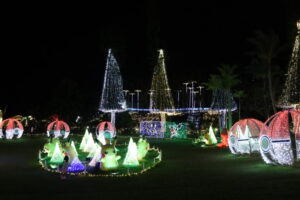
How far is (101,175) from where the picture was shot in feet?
51.8

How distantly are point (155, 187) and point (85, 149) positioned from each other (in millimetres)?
14870

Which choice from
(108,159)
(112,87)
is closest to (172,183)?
(108,159)

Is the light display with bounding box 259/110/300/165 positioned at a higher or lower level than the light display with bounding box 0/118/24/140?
lower

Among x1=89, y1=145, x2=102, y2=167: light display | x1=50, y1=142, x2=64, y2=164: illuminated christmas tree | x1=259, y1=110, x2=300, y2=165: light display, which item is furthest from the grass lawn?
x1=89, y1=145, x2=102, y2=167: light display

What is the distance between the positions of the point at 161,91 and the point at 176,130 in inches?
166

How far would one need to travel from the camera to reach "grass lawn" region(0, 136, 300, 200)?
11547mm

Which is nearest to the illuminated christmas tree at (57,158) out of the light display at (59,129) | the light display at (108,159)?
the light display at (108,159)

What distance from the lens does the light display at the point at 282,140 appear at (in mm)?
17125

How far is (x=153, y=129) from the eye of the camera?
44.2 m

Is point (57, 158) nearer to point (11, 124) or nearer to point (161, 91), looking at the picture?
point (11, 124)

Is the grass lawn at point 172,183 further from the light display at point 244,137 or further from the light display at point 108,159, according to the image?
the light display at point 244,137

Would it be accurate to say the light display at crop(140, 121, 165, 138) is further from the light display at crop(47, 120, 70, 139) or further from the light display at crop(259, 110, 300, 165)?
the light display at crop(259, 110, 300, 165)

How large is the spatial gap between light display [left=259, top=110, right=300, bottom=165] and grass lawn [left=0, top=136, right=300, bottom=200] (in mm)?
552

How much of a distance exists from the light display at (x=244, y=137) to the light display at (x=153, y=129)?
19883 millimetres
